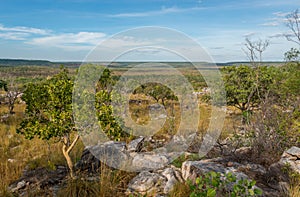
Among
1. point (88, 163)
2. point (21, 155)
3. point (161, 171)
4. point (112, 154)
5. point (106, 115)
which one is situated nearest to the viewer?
point (106, 115)

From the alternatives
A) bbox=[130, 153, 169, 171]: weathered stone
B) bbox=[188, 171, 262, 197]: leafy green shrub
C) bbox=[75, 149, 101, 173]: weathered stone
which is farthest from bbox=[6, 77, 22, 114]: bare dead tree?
bbox=[188, 171, 262, 197]: leafy green shrub

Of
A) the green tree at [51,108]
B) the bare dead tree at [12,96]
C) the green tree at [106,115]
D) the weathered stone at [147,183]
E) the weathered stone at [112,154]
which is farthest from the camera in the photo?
the bare dead tree at [12,96]

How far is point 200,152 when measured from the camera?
262 inches

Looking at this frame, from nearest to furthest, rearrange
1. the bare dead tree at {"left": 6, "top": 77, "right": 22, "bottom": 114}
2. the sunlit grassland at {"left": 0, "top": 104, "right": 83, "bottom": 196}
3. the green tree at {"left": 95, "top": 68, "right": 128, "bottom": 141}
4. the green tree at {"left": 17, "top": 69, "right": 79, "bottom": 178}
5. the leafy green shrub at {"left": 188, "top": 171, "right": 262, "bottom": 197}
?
the leafy green shrub at {"left": 188, "top": 171, "right": 262, "bottom": 197} → the green tree at {"left": 95, "top": 68, "right": 128, "bottom": 141} → the green tree at {"left": 17, "top": 69, "right": 79, "bottom": 178} → the sunlit grassland at {"left": 0, "top": 104, "right": 83, "bottom": 196} → the bare dead tree at {"left": 6, "top": 77, "right": 22, "bottom": 114}

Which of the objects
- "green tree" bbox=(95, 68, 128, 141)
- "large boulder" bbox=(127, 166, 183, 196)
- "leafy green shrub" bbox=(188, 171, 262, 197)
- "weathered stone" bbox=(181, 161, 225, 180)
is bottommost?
"large boulder" bbox=(127, 166, 183, 196)

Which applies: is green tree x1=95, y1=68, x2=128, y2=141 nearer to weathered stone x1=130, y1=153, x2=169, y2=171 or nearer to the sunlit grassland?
weathered stone x1=130, y1=153, x2=169, y2=171

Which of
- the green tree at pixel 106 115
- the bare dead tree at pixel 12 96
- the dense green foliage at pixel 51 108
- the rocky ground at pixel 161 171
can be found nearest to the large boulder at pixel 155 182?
the rocky ground at pixel 161 171

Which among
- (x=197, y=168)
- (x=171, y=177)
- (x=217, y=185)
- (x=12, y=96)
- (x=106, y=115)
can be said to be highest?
(x=106, y=115)

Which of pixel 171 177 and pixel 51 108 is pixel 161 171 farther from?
pixel 51 108

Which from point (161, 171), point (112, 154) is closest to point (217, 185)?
point (161, 171)

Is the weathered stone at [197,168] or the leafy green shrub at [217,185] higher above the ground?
the leafy green shrub at [217,185]

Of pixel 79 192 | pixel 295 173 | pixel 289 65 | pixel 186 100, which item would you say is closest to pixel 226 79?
pixel 186 100

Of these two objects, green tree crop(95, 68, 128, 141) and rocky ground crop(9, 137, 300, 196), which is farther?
green tree crop(95, 68, 128, 141)

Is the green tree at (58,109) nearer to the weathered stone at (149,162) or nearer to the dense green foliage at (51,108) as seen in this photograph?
the dense green foliage at (51,108)
